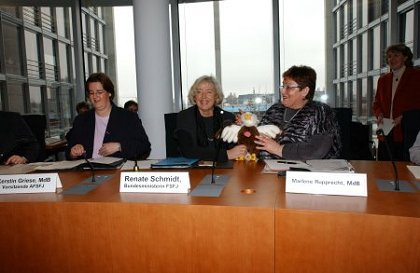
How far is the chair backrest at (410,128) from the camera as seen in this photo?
204 cm

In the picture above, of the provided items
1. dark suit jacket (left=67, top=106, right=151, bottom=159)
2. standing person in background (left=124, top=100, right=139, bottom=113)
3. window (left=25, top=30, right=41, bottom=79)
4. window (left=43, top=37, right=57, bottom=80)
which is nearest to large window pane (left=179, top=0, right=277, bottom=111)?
standing person in background (left=124, top=100, right=139, bottom=113)

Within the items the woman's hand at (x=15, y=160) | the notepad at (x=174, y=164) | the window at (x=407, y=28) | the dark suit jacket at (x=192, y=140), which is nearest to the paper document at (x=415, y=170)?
the dark suit jacket at (x=192, y=140)

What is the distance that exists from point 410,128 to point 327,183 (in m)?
1.26

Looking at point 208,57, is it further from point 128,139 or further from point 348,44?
point 128,139

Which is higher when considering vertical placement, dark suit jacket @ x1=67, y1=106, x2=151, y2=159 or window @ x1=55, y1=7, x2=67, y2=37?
window @ x1=55, y1=7, x2=67, y2=37

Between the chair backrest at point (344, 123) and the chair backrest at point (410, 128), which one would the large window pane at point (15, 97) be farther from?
the chair backrest at point (410, 128)

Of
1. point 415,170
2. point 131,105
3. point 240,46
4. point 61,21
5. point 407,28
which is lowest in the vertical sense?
point 415,170

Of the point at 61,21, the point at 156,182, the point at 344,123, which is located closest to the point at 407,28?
the point at 344,123

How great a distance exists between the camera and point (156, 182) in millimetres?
1300

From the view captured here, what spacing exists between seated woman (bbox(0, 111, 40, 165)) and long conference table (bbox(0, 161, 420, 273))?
39.7 inches

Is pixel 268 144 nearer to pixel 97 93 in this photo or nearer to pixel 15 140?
pixel 97 93

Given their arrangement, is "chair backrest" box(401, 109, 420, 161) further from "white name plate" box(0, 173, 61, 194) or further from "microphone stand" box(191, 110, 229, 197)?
"white name plate" box(0, 173, 61, 194)

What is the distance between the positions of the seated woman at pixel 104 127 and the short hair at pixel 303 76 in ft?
3.89

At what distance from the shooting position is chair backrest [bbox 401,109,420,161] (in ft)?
6.71
